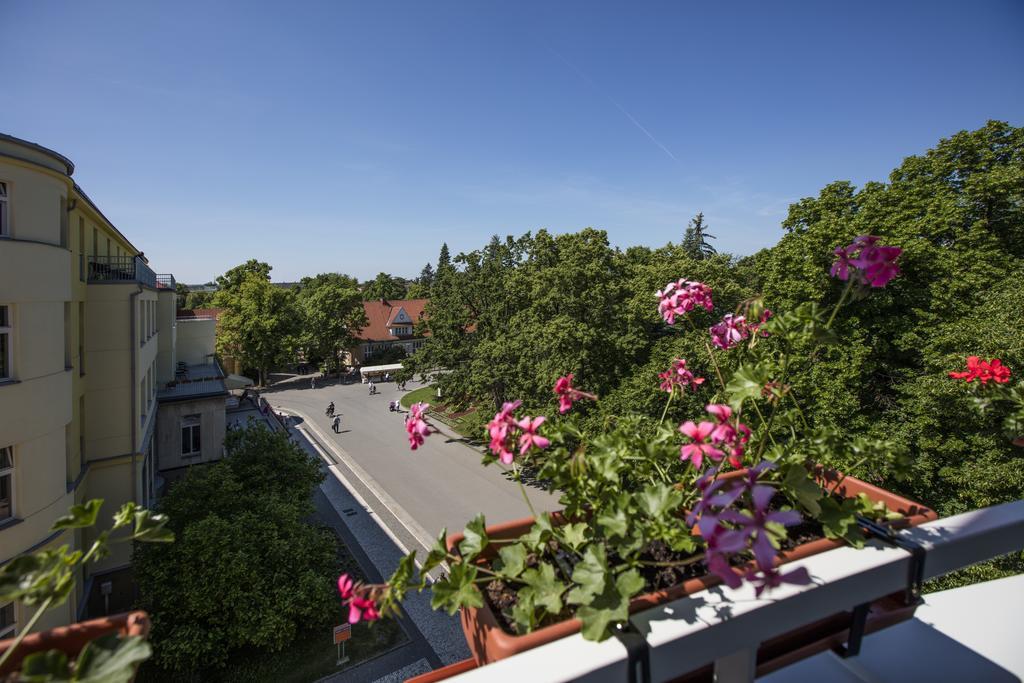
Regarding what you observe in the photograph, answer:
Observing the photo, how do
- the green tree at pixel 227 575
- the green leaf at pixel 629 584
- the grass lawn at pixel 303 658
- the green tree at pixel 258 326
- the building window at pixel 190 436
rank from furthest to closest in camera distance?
the green tree at pixel 258 326
the building window at pixel 190 436
the grass lawn at pixel 303 658
the green tree at pixel 227 575
the green leaf at pixel 629 584

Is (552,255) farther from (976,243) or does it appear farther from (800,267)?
(976,243)

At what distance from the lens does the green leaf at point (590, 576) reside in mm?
1354

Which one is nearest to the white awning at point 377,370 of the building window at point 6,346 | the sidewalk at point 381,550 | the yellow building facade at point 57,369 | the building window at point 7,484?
the sidewalk at point 381,550

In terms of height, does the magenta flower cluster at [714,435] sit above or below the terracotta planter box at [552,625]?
above

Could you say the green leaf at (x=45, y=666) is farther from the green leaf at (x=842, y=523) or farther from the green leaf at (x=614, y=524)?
the green leaf at (x=842, y=523)

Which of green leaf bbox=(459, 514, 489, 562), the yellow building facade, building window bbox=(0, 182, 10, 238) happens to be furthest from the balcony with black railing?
green leaf bbox=(459, 514, 489, 562)

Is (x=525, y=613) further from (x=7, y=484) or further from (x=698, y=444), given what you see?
(x=7, y=484)

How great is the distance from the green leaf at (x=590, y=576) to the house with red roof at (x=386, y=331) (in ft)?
152

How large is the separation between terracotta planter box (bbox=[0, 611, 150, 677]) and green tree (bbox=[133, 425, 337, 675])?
896 cm

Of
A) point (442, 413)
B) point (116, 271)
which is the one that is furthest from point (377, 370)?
point (116, 271)

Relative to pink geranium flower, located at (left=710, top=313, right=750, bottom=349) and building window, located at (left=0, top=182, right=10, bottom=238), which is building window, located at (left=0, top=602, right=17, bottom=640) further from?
pink geranium flower, located at (left=710, top=313, right=750, bottom=349)

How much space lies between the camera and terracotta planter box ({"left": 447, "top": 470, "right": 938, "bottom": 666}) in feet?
4.39

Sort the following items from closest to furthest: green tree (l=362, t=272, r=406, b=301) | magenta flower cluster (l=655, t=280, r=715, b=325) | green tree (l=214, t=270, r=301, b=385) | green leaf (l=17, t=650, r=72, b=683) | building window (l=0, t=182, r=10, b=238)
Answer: green leaf (l=17, t=650, r=72, b=683) < magenta flower cluster (l=655, t=280, r=715, b=325) < building window (l=0, t=182, r=10, b=238) < green tree (l=214, t=270, r=301, b=385) < green tree (l=362, t=272, r=406, b=301)

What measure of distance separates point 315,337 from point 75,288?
31616 mm
